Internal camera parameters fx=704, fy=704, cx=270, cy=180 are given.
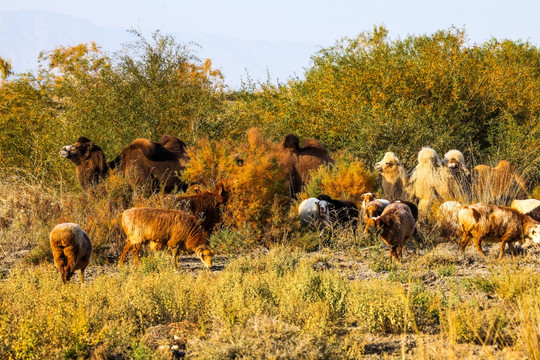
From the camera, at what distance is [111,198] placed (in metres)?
12.2

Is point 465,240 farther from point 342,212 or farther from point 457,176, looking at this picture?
point 457,176

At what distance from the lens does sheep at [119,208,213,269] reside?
30.1 feet

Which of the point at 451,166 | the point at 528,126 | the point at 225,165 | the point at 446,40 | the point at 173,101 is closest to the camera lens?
the point at 225,165

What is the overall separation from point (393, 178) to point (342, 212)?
202 cm

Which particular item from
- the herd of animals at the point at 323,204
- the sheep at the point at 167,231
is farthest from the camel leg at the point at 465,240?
the sheep at the point at 167,231

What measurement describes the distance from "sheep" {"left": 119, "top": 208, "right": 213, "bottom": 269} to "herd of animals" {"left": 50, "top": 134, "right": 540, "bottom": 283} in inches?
0.5

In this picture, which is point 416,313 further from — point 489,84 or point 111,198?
point 489,84

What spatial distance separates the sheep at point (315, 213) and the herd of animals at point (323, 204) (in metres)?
0.02

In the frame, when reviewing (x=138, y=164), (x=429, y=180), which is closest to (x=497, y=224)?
(x=429, y=180)

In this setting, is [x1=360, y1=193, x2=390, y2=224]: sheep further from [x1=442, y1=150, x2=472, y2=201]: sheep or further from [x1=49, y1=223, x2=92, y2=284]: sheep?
[x1=49, y1=223, x2=92, y2=284]: sheep

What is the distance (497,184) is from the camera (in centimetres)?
1345

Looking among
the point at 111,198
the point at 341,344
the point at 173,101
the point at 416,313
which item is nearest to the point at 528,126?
the point at 173,101

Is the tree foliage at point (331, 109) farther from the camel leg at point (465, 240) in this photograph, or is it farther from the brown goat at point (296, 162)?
the camel leg at point (465, 240)

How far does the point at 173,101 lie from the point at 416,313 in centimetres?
1111
